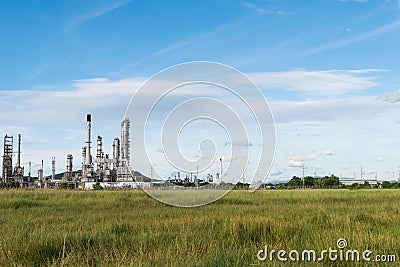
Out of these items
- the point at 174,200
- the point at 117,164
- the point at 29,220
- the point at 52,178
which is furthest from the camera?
the point at 52,178

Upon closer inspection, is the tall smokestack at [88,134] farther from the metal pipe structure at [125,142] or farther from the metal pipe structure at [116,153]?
the metal pipe structure at [125,142]

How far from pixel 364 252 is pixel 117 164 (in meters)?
49.7

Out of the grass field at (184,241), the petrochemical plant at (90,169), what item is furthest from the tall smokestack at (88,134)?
the grass field at (184,241)

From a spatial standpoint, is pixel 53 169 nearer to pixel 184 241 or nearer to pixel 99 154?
pixel 99 154

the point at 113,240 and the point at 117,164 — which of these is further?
the point at 117,164

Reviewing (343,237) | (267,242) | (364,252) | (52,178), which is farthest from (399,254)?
(52,178)

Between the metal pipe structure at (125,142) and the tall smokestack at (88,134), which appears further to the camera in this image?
the tall smokestack at (88,134)

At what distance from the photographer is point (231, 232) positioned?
853cm

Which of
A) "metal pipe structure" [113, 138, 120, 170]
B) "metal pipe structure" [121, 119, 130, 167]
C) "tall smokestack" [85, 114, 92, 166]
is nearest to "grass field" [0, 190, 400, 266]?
"metal pipe structure" [121, 119, 130, 167]

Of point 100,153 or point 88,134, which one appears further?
point 100,153

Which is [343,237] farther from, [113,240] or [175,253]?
[113,240]

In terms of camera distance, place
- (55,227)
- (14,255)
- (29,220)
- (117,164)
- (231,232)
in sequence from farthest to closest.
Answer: (117,164) < (29,220) < (55,227) < (231,232) < (14,255)

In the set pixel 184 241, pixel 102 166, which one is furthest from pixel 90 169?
pixel 184 241

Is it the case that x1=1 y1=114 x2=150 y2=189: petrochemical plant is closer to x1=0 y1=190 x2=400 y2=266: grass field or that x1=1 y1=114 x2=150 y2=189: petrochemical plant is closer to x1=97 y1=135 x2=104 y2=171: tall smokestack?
x1=97 y1=135 x2=104 y2=171: tall smokestack
